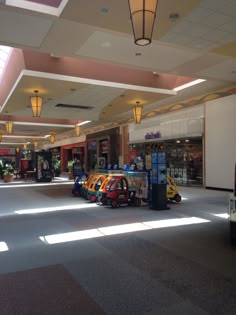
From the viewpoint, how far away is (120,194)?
833cm

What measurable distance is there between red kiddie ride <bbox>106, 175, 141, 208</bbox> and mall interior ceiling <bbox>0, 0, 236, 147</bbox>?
3.45m

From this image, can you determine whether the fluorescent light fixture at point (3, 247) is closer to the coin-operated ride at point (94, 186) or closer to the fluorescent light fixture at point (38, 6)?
the fluorescent light fixture at point (38, 6)

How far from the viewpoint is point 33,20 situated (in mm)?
6078

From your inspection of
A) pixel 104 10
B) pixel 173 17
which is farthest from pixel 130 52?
pixel 104 10

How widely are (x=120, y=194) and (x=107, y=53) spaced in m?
3.84

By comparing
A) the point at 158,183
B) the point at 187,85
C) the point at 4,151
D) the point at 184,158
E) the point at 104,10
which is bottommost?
the point at 158,183

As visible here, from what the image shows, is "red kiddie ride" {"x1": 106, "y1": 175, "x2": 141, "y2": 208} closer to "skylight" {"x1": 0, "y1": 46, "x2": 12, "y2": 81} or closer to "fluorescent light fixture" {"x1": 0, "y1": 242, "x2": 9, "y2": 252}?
"fluorescent light fixture" {"x1": 0, "y1": 242, "x2": 9, "y2": 252}

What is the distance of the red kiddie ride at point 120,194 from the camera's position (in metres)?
8.27

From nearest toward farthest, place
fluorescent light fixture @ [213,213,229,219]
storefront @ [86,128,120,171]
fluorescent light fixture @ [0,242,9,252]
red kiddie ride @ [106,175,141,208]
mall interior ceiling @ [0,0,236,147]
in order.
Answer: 1. fluorescent light fixture @ [0,242,9,252]
2. mall interior ceiling @ [0,0,236,147]
3. fluorescent light fixture @ [213,213,229,219]
4. red kiddie ride @ [106,175,141,208]
5. storefront @ [86,128,120,171]

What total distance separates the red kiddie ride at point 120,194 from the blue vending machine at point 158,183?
2.01 ft

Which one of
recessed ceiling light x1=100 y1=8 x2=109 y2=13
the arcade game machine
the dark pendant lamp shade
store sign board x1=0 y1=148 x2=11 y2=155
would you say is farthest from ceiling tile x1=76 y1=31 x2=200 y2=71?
store sign board x1=0 y1=148 x2=11 y2=155

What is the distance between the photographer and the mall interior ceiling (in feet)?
18.8

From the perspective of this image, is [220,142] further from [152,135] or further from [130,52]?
[130,52]

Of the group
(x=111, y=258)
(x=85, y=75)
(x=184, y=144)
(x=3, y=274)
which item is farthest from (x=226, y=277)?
(x=184, y=144)
